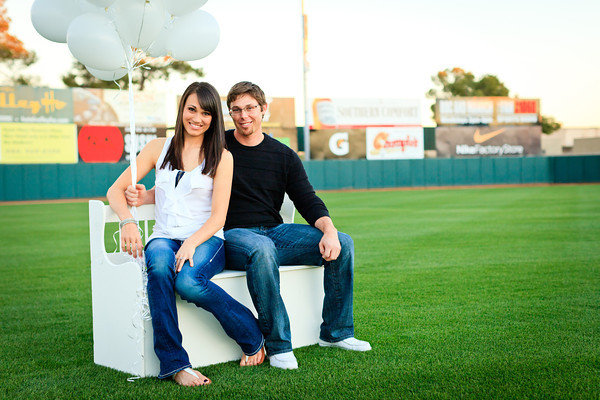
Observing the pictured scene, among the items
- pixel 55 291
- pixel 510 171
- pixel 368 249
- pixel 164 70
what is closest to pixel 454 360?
pixel 55 291

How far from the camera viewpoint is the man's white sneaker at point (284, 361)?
3.30 m

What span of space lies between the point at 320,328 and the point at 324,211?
0.67 m

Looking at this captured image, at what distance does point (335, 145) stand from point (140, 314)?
→ 102ft

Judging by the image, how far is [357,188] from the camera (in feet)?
103

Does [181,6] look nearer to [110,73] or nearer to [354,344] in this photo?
[110,73]

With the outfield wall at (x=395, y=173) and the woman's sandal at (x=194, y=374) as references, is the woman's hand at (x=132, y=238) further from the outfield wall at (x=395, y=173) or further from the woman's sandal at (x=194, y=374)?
the outfield wall at (x=395, y=173)

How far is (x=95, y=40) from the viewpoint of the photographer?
3.62 metres

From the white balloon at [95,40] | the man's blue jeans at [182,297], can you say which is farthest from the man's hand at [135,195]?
the white balloon at [95,40]

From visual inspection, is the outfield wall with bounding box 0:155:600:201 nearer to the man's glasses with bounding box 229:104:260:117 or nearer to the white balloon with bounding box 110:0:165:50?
the white balloon with bounding box 110:0:165:50

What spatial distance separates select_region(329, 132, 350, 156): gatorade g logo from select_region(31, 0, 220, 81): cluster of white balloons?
29.9 m

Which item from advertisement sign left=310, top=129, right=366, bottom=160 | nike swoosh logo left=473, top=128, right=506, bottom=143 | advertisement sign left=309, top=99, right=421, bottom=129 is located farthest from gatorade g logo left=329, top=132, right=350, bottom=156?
nike swoosh logo left=473, top=128, right=506, bottom=143

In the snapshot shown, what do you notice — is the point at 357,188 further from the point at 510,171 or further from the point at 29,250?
the point at 29,250

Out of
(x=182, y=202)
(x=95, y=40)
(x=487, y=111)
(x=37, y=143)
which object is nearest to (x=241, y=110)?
(x=182, y=202)

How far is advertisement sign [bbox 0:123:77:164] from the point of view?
26.8 m
